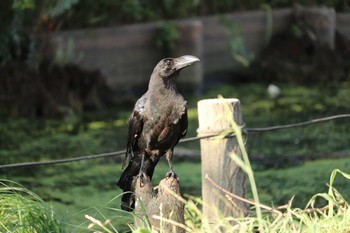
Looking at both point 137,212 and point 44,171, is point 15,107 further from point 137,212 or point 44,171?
point 137,212

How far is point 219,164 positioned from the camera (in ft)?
13.9

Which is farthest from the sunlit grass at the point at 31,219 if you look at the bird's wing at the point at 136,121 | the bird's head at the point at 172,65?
the bird's head at the point at 172,65

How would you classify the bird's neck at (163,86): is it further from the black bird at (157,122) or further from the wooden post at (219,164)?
the wooden post at (219,164)

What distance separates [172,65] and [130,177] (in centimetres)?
58

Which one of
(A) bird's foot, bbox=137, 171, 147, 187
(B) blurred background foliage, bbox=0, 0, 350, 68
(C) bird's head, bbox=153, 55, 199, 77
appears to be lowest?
(A) bird's foot, bbox=137, 171, 147, 187

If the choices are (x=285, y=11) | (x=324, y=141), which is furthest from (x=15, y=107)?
(x=285, y=11)

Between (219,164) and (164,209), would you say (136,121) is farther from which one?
(164,209)

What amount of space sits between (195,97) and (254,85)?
1262mm

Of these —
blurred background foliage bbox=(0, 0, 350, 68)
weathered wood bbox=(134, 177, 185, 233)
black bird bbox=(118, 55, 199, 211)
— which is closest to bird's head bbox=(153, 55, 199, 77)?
black bird bbox=(118, 55, 199, 211)

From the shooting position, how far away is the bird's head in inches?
173

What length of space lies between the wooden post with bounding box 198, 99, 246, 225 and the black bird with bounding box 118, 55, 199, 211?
0.16 metres

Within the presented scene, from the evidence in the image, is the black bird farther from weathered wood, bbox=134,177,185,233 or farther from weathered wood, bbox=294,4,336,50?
weathered wood, bbox=294,4,336,50

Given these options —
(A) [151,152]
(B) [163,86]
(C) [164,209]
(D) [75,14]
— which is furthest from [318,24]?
(C) [164,209]

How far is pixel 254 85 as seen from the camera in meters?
12.9
